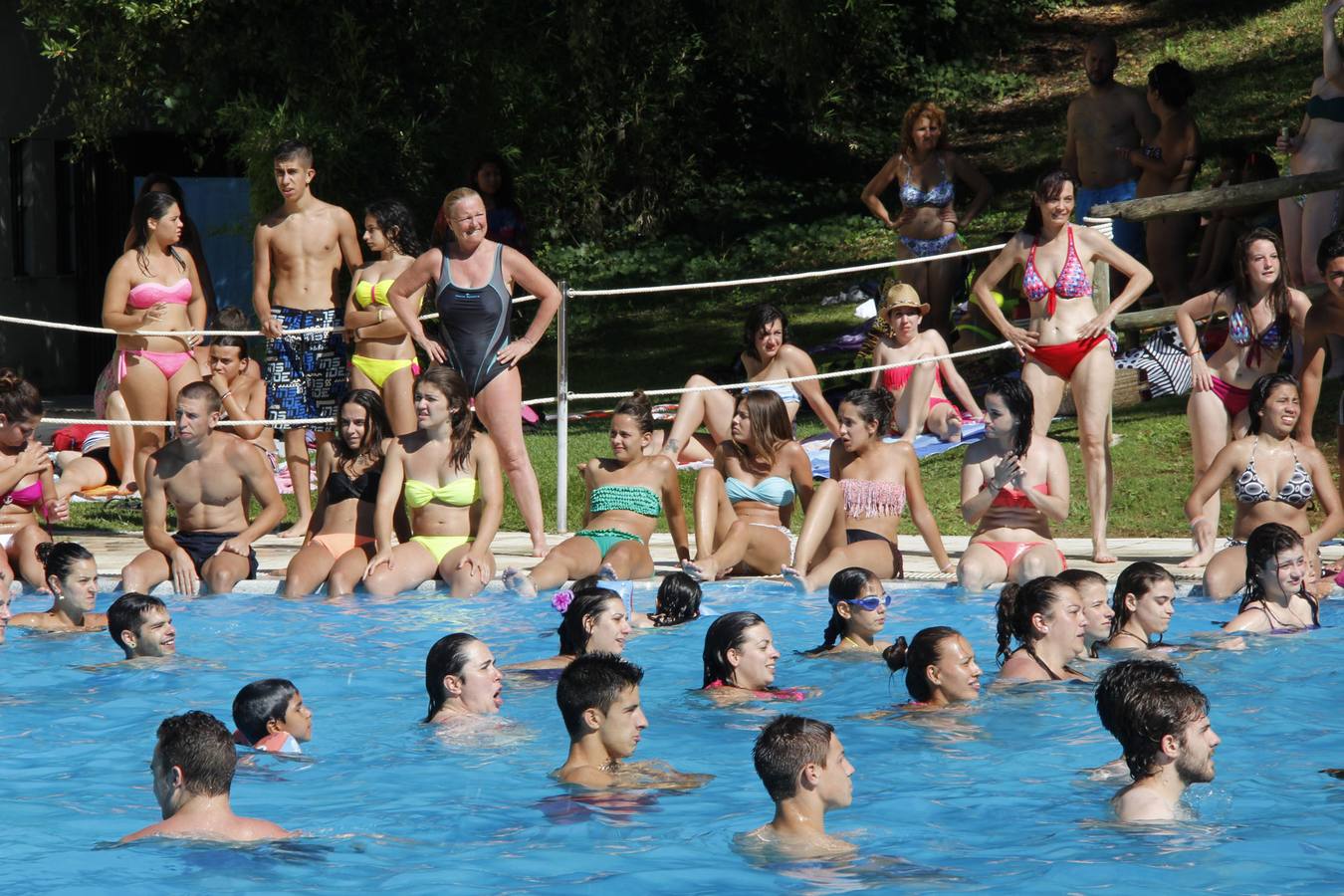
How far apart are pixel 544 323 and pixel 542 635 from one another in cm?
189

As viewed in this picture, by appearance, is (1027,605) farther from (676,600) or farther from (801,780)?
(801,780)

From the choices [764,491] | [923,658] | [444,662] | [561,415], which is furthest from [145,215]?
[923,658]

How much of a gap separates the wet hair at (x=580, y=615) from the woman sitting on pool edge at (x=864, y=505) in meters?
1.80

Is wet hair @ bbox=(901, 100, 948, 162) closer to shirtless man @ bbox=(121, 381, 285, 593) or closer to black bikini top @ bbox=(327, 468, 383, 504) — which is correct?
black bikini top @ bbox=(327, 468, 383, 504)

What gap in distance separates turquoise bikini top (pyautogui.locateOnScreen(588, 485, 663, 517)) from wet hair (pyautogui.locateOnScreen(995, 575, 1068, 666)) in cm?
253

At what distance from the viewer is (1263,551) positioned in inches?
324

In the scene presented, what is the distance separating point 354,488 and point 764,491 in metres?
2.23

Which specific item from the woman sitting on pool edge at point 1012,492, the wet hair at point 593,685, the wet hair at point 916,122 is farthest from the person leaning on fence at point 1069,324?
the wet hair at point 593,685

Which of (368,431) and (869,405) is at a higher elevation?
(869,405)

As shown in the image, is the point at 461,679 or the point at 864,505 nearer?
the point at 461,679

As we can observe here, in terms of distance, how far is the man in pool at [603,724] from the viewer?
20.5ft

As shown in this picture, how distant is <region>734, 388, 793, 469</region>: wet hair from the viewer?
967 cm

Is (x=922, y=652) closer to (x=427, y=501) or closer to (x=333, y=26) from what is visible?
(x=427, y=501)

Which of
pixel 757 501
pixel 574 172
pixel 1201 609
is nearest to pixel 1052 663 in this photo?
pixel 1201 609
